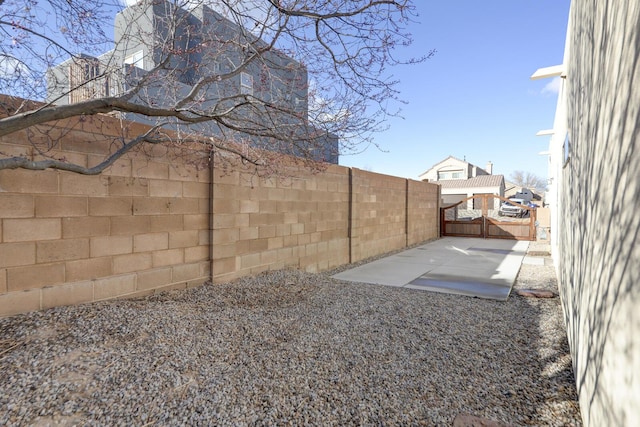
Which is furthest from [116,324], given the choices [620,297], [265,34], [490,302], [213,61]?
[490,302]

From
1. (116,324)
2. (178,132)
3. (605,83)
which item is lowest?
(116,324)

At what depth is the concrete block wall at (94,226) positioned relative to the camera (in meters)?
3.22

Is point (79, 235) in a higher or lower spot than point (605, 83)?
lower

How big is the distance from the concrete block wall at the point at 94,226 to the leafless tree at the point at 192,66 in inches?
7.8

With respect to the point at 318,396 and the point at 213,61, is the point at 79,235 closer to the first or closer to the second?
the point at 213,61

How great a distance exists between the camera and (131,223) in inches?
161

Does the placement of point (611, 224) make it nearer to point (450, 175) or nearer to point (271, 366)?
point (271, 366)

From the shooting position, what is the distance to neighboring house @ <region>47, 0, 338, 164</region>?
3.36 meters

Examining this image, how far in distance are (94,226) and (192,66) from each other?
2.09 metres

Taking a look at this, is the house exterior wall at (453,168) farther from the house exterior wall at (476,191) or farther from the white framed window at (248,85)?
the white framed window at (248,85)

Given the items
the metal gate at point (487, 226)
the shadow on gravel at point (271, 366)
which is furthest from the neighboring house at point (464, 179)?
the shadow on gravel at point (271, 366)

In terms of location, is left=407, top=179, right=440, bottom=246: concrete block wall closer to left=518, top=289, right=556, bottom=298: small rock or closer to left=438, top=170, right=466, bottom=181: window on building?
left=518, top=289, right=556, bottom=298: small rock

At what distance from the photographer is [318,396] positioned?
8.39 feet

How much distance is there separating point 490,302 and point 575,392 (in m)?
2.74
